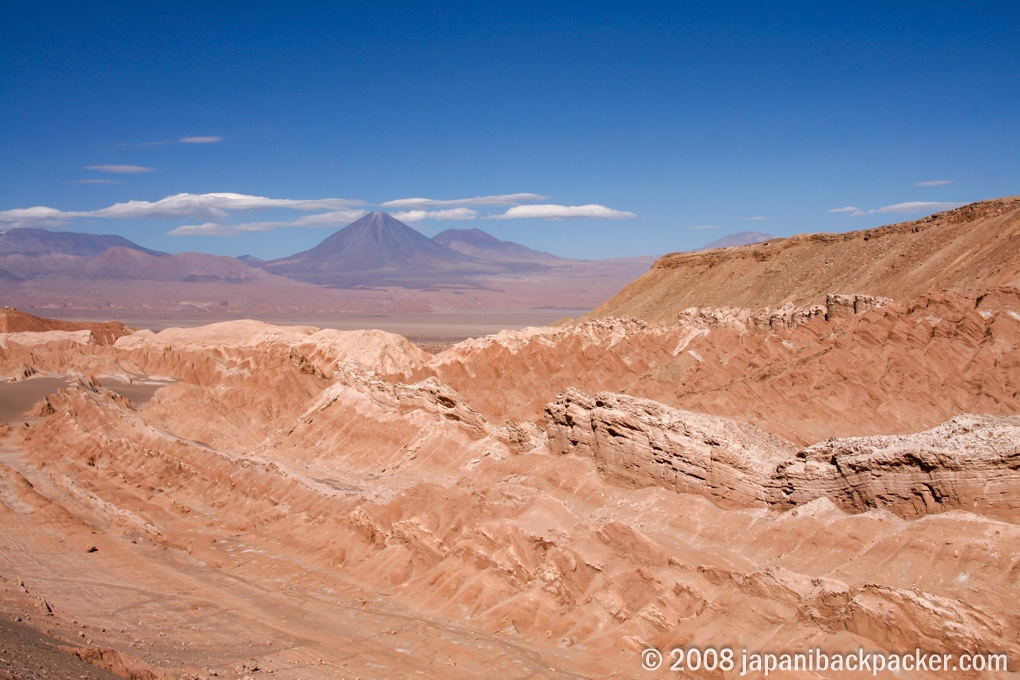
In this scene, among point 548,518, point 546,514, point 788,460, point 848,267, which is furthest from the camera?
point 848,267

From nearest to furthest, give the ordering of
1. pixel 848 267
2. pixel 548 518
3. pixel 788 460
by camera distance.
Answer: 1. pixel 548 518
2. pixel 788 460
3. pixel 848 267

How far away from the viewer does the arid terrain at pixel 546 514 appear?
37.6ft

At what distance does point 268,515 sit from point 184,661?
853 cm

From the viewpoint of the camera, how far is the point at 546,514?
14.9m

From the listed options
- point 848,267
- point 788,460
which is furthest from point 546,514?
point 848,267

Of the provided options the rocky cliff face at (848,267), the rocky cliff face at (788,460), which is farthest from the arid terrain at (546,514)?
the rocky cliff face at (848,267)

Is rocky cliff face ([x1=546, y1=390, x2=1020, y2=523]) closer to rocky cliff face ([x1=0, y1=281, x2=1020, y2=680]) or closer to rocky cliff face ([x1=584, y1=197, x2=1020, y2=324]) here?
rocky cliff face ([x1=0, y1=281, x2=1020, y2=680])

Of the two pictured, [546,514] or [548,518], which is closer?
[548,518]

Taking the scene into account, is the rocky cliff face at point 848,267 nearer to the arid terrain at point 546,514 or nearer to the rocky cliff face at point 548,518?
the arid terrain at point 546,514

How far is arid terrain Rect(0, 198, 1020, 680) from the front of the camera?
11.5m

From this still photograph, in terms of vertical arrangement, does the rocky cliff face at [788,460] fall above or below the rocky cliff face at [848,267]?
below

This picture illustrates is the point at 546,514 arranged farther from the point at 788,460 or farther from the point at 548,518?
the point at 788,460

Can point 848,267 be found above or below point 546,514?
above

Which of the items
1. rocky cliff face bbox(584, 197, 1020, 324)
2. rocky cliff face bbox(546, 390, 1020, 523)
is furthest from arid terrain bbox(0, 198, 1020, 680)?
rocky cliff face bbox(584, 197, 1020, 324)
